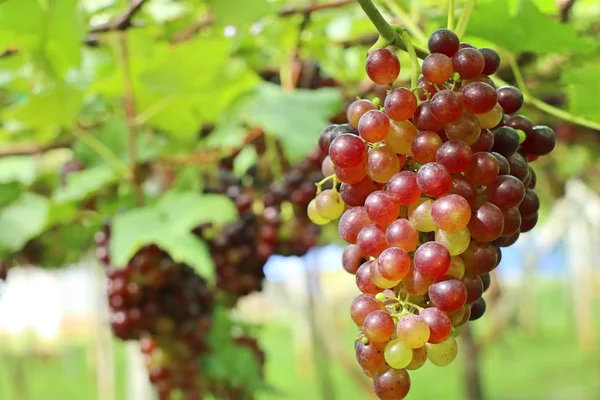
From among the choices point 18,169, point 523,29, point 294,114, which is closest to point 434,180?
point 523,29

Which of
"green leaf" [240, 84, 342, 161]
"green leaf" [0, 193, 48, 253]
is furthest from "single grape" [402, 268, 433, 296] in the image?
"green leaf" [0, 193, 48, 253]

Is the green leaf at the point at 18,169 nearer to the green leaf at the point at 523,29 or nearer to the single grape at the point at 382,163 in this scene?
the green leaf at the point at 523,29

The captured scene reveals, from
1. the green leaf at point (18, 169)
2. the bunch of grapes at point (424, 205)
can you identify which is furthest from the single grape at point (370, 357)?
the green leaf at point (18, 169)

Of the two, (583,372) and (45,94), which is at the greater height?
(45,94)

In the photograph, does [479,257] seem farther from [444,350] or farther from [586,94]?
[586,94]

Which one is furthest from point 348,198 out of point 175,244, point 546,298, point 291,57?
point 546,298

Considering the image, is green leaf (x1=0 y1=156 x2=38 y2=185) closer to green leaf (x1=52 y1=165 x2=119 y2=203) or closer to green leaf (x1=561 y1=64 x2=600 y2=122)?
green leaf (x1=52 y1=165 x2=119 y2=203)

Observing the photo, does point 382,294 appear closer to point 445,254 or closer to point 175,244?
point 445,254
